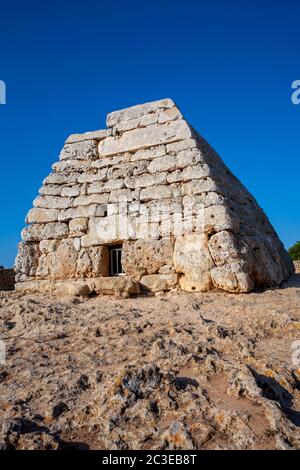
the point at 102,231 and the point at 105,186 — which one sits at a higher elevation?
the point at 105,186

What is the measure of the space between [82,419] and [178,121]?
526 cm

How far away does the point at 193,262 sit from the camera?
5320 millimetres

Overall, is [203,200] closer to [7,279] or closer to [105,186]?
[105,186]

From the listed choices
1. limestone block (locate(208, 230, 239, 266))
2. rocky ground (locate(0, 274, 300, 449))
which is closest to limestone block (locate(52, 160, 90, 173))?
limestone block (locate(208, 230, 239, 266))

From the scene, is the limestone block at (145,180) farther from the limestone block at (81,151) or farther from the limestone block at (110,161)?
the limestone block at (81,151)

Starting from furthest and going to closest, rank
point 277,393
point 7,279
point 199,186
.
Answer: point 7,279 < point 199,186 < point 277,393

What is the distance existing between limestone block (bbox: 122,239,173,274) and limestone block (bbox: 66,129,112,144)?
247cm

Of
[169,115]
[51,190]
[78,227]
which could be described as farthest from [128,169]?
[51,190]

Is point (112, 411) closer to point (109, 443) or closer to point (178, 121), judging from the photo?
point (109, 443)

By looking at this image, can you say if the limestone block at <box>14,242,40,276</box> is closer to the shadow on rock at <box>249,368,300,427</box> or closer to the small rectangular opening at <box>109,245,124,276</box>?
the small rectangular opening at <box>109,245,124,276</box>

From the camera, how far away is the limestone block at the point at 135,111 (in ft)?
21.7

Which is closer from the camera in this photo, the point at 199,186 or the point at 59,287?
the point at 199,186

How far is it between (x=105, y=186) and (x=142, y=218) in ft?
3.46

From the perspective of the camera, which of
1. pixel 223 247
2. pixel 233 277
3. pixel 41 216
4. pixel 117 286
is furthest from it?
pixel 41 216
